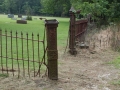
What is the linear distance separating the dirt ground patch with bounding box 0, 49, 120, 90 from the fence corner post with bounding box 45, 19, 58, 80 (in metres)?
0.20

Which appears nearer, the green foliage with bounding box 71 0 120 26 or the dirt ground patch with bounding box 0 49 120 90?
the dirt ground patch with bounding box 0 49 120 90

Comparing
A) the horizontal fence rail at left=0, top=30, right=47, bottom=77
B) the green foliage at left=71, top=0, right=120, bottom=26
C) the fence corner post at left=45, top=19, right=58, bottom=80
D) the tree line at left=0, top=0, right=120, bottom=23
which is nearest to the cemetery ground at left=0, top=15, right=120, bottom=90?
the fence corner post at left=45, top=19, right=58, bottom=80

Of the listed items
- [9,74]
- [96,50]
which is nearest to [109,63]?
[96,50]

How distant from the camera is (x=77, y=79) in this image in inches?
217

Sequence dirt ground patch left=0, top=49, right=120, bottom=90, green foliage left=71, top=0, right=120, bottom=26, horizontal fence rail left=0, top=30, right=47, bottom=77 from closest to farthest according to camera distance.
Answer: dirt ground patch left=0, top=49, right=120, bottom=90
horizontal fence rail left=0, top=30, right=47, bottom=77
green foliage left=71, top=0, right=120, bottom=26

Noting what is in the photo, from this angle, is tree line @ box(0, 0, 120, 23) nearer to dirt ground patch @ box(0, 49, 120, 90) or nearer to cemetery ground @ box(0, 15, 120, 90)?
cemetery ground @ box(0, 15, 120, 90)

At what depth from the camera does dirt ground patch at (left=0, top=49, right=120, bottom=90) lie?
4906 mm

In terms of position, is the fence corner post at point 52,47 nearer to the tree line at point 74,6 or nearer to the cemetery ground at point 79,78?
the cemetery ground at point 79,78

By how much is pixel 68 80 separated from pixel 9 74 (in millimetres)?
1404

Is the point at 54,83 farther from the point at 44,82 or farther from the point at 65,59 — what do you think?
the point at 65,59

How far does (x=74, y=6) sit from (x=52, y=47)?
53.5 ft

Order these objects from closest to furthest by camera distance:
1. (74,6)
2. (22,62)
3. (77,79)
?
(77,79) < (22,62) < (74,6)

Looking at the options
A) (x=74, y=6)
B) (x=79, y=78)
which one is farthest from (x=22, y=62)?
(x=74, y=6)

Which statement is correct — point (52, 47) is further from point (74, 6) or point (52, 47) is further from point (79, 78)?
point (74, 6)
